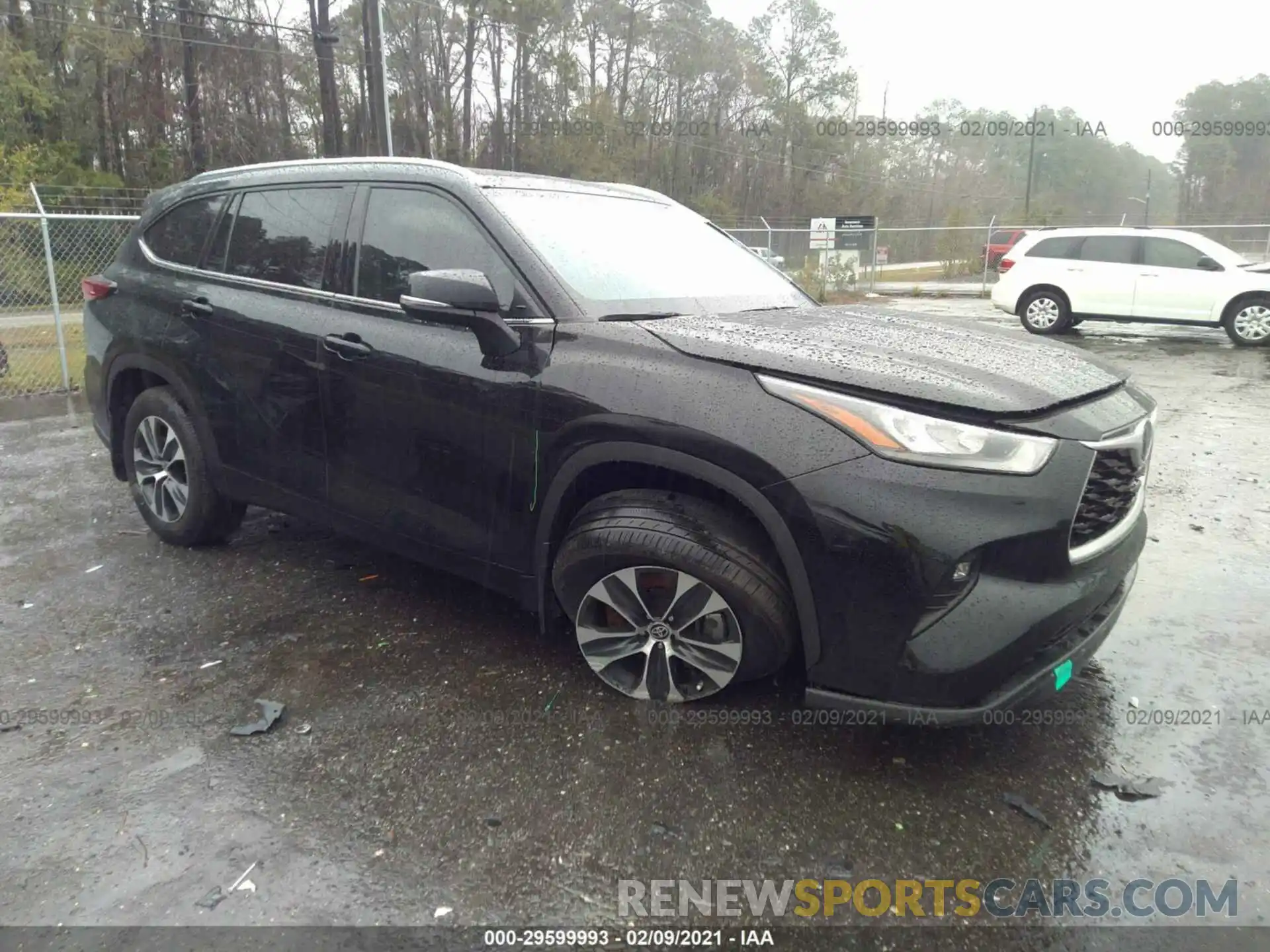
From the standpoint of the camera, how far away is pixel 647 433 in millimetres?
2527

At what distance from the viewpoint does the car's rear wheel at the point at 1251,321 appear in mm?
11867

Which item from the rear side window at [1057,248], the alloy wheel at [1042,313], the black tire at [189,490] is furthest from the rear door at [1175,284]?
the black tire at [189,490]

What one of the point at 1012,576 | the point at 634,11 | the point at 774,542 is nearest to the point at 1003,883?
the point at 1012,576

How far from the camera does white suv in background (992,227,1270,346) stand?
1204cm

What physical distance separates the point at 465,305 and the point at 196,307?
1.89m

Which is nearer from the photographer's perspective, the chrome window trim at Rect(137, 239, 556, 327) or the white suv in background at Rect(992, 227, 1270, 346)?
the chrome window trim at Rect(137, 239, 556, 327)

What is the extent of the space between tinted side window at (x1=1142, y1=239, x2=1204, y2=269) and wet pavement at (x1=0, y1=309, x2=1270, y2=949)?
34.7 feet

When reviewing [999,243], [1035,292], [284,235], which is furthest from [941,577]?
[999,243]

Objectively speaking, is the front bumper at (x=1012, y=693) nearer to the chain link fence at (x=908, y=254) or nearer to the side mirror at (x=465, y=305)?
the side mirror at (x=465, y=305)

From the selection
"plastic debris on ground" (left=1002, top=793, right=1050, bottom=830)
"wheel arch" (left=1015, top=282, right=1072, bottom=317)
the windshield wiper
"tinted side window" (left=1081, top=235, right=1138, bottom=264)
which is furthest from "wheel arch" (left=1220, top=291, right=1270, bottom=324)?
"plastic debris on ground" (left=1002, top=793, right=1050, bottom=830)

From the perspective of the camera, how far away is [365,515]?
11.1ft

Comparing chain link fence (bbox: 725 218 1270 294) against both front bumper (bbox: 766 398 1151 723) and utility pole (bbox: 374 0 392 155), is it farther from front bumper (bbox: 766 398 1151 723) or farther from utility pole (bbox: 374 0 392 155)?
front bumper (bbox: 766 398 1151 723)

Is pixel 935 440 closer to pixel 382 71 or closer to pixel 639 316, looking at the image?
pixel 639 316

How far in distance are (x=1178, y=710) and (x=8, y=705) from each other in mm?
4056
